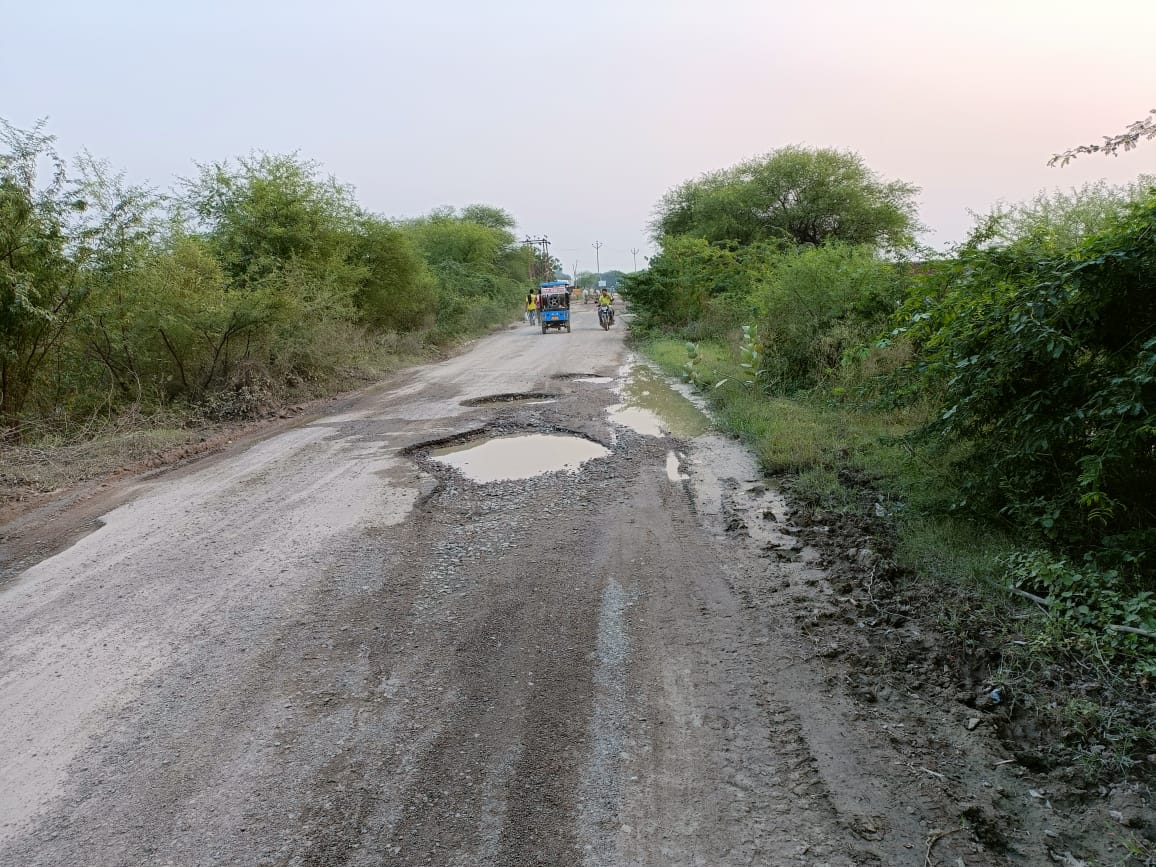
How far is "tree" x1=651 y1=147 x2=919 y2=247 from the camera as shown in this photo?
27.4 meters

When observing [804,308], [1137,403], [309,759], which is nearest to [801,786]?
[309,759]

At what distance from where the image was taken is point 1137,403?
313 centimetres

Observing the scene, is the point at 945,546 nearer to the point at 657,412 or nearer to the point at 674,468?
the point at 674,468

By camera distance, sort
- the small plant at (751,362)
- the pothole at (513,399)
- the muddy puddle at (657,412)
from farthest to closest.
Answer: the small plant at (751,362), the pothole at (513,399), the muddy puddle at (657,412)

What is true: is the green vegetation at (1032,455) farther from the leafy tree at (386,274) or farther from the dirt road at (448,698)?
the leafy tree at (386,274)

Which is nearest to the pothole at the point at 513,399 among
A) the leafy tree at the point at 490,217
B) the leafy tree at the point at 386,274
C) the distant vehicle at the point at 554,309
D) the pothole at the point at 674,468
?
the pothole at the point at 674,468

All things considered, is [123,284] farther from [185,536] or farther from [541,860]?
[541,860]

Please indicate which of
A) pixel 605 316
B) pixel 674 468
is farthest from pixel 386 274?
pixel 674 468

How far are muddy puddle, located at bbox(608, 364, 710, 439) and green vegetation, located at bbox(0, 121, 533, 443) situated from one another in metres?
5.74

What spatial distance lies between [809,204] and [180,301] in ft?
81.4

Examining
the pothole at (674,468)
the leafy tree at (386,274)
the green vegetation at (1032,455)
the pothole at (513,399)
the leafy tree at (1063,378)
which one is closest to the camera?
the green vegetation at (1032,455)

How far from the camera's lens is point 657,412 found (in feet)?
33.0

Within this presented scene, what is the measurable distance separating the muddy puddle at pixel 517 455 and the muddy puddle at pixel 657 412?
3.78 feet

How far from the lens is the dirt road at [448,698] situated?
2314 millimetres
